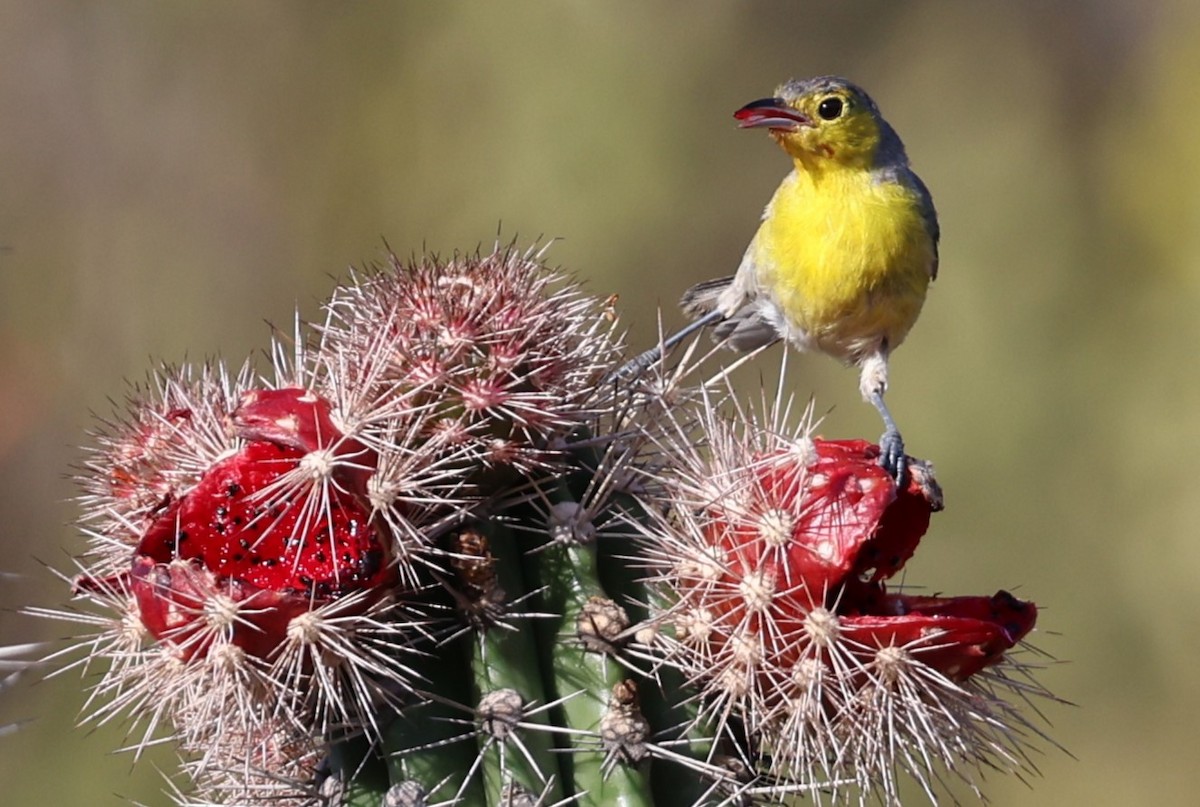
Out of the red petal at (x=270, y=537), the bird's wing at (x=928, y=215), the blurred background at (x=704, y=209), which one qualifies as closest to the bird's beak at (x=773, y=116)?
the bird's wing at (x=928, y=215)

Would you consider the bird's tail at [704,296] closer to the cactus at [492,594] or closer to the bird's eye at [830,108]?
the bird's eye at [830,108]

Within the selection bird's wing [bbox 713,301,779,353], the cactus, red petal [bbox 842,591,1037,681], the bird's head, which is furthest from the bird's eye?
red petal [bbox 842,591,1037,681]

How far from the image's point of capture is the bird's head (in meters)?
3.87

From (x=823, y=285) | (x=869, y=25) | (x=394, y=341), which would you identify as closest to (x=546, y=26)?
(x=869, y=25)

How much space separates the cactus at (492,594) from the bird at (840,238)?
1.69 meters

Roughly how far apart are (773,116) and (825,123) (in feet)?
0.56

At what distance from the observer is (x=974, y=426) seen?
5.68 m

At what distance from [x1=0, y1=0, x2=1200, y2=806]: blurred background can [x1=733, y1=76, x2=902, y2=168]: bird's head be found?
1.60 meters

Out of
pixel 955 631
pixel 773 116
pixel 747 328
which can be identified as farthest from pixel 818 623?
pixel 747 328

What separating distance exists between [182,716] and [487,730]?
16.6 inches

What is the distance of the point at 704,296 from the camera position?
4.25 metres

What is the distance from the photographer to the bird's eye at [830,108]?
12.8 feet

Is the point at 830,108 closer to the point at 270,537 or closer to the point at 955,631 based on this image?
the point at 955,631

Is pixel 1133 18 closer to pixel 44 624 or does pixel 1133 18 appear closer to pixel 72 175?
pixel 72 175
